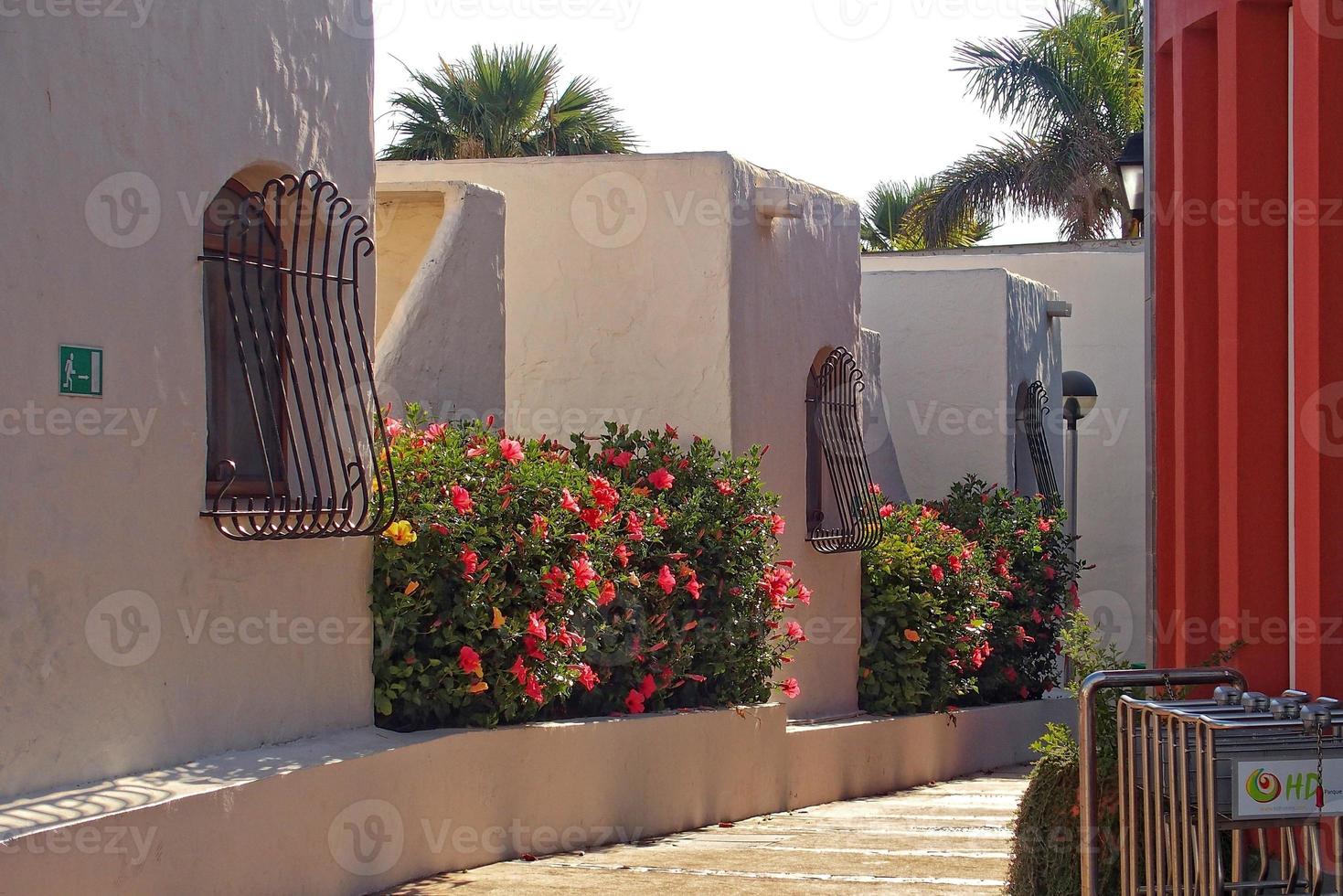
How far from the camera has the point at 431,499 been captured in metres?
7.22

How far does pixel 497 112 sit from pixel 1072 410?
28.8 ft

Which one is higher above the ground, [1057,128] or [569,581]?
[1057,128]

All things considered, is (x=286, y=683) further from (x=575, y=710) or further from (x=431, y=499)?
(x=575, y=710)

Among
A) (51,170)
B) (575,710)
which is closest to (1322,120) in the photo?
(51,170)

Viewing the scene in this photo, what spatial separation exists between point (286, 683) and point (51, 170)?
7.48 feet

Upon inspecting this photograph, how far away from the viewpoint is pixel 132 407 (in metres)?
5.57


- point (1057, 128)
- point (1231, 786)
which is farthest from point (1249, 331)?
point (1057, 128)

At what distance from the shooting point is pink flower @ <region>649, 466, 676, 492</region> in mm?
9094

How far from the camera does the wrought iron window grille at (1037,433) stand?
1641 cm

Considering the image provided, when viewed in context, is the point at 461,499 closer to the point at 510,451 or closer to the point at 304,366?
the point at 510,451

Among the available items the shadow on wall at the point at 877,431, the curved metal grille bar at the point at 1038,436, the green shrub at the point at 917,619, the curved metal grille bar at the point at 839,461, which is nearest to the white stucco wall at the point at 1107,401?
the curved metal grille bar at the point at 1038,436

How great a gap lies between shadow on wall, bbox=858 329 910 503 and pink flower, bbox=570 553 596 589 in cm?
685

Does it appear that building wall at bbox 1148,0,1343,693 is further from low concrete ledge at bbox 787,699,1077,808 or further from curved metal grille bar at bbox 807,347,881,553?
curved metal grille bar at bbox 807,347,881,553

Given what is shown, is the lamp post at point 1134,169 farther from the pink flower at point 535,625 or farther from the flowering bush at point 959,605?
the pink flower at point 535,625
